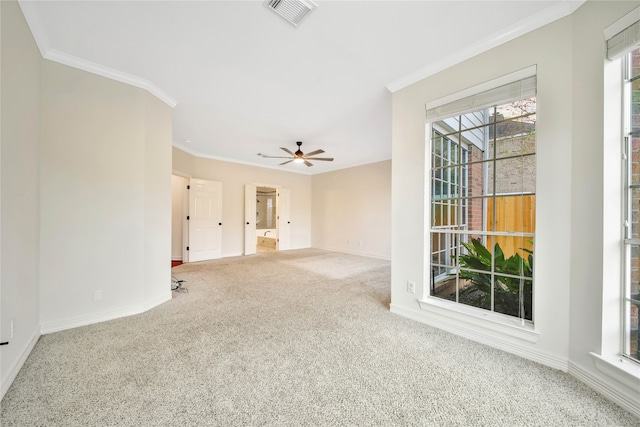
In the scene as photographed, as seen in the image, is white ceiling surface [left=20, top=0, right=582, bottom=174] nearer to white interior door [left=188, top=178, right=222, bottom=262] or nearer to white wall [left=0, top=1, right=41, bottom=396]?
white wall [left=0, top=1, right=41, bottom=396]

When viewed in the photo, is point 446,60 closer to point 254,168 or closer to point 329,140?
point 329,140

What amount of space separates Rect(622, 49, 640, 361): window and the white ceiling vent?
2048mm

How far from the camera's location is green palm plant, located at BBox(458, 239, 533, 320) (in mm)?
1931

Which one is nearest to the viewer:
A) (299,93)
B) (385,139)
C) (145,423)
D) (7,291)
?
(145,423)

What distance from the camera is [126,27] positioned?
6.12 ft

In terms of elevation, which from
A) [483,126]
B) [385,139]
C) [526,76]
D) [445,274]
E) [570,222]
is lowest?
[445,274]

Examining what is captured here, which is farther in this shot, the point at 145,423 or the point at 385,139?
the point at 385,139

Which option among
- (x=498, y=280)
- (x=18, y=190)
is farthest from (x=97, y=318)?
(x=498, y=280)

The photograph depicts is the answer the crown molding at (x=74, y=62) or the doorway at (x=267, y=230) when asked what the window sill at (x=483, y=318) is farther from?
the doorway at (x=267, y=230)

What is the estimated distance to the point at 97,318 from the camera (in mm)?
2365

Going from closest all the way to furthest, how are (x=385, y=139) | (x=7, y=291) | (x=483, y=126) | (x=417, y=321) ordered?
(x=7, y=291) → (x=483, y=126) → (x=417, y=321) → (x=385, y=139)

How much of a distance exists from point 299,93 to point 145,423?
315 centimetres

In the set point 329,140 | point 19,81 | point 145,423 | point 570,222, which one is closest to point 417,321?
point 570,222

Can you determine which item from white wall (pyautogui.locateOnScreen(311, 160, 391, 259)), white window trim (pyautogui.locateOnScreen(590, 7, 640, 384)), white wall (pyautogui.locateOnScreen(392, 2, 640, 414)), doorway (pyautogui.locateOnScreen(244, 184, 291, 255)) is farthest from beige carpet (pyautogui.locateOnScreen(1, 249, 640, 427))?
doorway (pyautogui.locateOnScreen(244, 184, 291, 255))
